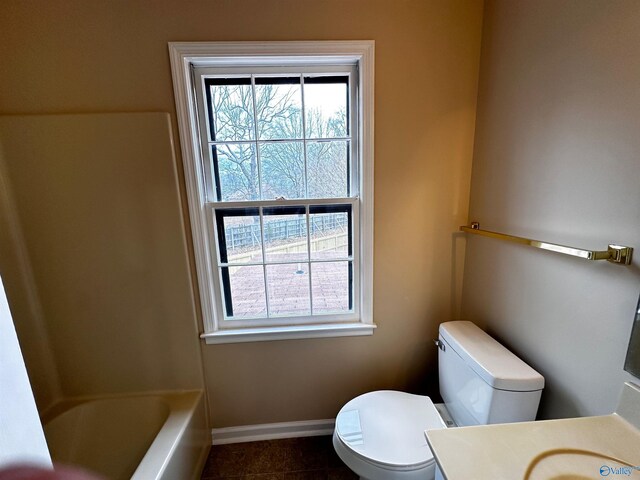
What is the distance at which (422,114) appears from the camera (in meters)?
1.30

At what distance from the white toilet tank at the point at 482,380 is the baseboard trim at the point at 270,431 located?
737mm

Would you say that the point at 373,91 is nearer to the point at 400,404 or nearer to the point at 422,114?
the point at 422,114

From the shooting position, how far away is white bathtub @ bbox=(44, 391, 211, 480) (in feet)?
4.28

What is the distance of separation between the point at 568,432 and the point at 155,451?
1401 millimetres

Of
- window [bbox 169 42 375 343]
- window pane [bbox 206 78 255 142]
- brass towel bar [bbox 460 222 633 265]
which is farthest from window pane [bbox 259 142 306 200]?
brass towel bar [bbox 460 222 633 265]

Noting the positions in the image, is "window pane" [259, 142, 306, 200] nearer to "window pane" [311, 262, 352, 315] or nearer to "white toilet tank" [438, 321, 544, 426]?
"window pane" [311, 262, 352, 315]

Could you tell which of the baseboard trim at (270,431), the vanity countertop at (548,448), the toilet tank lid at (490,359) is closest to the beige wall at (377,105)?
the baseboard trim at (270,431)

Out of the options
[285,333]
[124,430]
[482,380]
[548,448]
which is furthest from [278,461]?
[548,448]

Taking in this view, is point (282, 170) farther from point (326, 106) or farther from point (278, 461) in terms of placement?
point (278, 461)

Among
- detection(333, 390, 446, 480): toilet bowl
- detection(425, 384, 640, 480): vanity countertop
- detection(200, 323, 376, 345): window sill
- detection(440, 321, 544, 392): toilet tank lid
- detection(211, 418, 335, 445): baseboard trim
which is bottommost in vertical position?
detection(211, 418, 335, 445): baseboard trim

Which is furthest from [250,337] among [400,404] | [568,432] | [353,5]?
[353,5]

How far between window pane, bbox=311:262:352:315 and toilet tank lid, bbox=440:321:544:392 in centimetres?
51

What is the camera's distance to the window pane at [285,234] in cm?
143

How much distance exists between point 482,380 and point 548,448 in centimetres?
34
